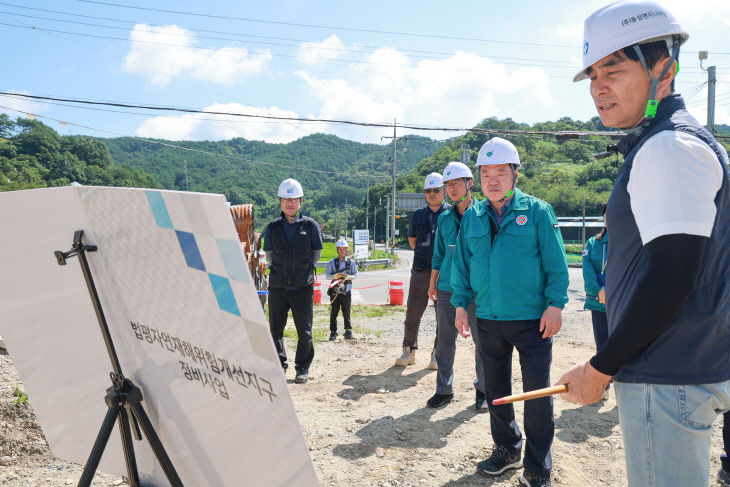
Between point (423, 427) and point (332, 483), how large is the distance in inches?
49.1

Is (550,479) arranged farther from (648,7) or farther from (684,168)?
(648,7)

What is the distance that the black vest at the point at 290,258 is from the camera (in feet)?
18.5

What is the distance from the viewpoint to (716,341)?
4.35ft

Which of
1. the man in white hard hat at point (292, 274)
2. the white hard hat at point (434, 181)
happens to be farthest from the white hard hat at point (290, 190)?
the white hard hat at point (434, 181)

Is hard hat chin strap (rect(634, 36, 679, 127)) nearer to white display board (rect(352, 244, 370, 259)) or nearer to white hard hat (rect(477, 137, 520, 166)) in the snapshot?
white hard hat (rect(477, 137, 520, 166))

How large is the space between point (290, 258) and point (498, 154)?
3.10m

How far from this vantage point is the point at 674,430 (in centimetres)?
131

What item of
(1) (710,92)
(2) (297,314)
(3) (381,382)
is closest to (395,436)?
(3) (381,382)

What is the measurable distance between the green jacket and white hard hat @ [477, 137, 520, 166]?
7.48 ft

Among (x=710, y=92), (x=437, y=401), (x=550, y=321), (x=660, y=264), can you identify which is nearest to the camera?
(x=660, y=264)

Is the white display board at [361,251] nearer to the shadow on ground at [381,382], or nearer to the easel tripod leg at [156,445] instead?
the shadow on ground at [381,382]

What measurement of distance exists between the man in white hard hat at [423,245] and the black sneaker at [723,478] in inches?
126

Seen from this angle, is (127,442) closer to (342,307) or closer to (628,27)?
(628,27)

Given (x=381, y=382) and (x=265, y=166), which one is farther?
(x=265, y=166)
